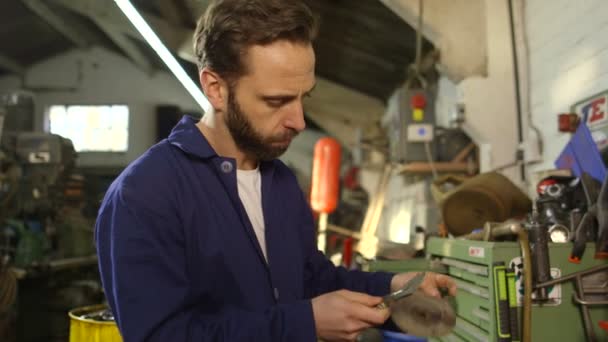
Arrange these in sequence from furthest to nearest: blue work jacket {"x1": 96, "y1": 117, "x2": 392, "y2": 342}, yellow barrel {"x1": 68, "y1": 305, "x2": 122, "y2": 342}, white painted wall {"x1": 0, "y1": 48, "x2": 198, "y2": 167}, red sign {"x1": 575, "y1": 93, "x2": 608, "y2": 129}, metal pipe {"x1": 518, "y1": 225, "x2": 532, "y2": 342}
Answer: white painted wall {"x1": 0, "y1": 48, "x2": 198, "y2": 167}
red sign {"x1": 575, "y1": 93, "x2": 608, "y2": 129}
yellow barrel {"x1": 68, "y1": 305, "x2": 122, "y2": 342}
metal pipe {"x1": 518, "y1": 225, "x2": 532, "y2": 342}
blue work jacket {"x1": 96, "y1": 117, "x2": 392, "y2": 342}

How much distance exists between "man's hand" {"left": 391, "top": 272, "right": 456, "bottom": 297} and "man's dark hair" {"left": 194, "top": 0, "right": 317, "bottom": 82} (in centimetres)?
68

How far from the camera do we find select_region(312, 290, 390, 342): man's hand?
1061 mm

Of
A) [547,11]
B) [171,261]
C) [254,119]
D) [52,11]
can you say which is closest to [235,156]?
[254,119]

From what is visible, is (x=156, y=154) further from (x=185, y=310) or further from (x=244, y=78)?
(x=185, y=310)

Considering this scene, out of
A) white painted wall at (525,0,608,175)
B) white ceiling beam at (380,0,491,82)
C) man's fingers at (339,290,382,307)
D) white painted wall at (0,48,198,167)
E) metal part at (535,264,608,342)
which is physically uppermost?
white painted wall at (0,48,198,167)

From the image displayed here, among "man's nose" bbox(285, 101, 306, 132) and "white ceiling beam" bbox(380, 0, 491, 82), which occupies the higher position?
"white ceiling beam" bbox(380, 0, 491, 82)

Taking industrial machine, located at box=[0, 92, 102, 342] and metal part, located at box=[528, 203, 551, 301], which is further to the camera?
industrial machine, located at box=[0, 92, 102, 342]

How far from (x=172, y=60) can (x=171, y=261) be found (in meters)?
2.76

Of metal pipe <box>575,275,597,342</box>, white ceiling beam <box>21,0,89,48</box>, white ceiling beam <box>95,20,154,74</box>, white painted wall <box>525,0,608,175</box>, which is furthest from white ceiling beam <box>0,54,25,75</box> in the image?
metal pipe <box>575,275,597,342</box>

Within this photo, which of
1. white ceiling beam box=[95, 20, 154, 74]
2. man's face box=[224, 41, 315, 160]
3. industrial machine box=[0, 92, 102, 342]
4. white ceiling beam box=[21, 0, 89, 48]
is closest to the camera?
man's face box=[224, 41, 315, 160]

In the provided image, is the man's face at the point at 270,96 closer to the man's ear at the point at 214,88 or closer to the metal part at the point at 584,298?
the man's ear at the point at 214,88

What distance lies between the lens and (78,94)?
11.3 m

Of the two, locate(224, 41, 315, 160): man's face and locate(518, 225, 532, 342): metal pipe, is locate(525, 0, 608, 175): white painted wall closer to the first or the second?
locate(518, 225, 532, 342): metal pipe

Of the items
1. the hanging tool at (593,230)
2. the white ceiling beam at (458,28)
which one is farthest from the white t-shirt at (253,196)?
the white ceiling beam at (458,28)
